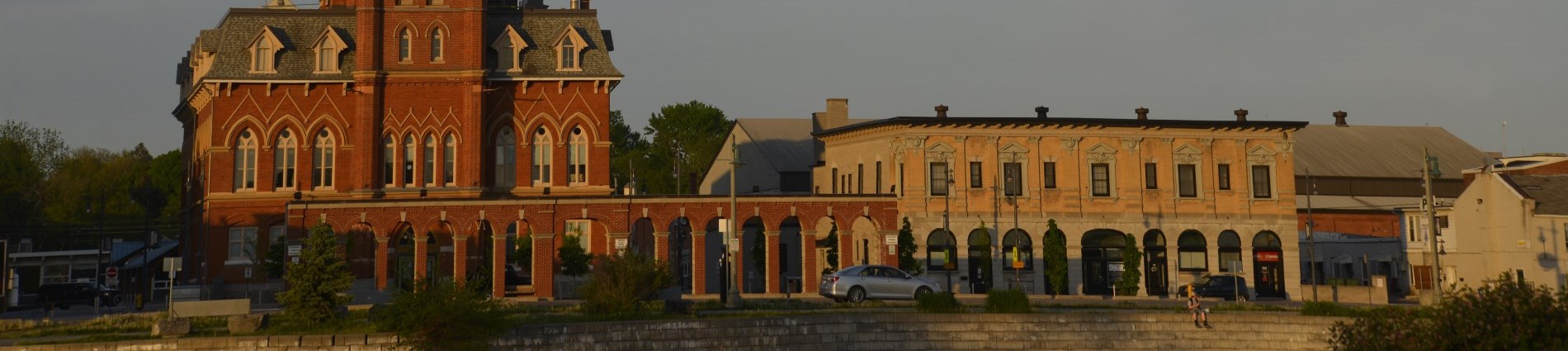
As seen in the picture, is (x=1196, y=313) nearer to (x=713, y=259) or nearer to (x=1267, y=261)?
(x=1267, y=261)

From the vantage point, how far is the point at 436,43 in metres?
64.2

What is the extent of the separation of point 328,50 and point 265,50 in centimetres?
264

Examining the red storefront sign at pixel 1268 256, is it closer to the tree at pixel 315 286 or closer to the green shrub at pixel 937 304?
the green shrub at pixel 937 304

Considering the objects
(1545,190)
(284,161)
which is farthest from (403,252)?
(1545,190)

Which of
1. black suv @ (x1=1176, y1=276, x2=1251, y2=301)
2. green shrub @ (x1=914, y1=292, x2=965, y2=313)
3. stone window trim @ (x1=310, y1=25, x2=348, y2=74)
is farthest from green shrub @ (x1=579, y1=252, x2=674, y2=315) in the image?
stone window trim @ (x1=310, y1=25, x2=348, y2=74)

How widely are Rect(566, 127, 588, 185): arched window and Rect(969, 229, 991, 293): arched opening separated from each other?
17.0 meters

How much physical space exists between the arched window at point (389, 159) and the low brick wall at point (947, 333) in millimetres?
30028

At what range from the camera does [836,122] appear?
7325 centimetres

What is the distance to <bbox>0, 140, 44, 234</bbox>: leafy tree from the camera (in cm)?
9444

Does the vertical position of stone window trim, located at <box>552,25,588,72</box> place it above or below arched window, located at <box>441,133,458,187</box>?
above

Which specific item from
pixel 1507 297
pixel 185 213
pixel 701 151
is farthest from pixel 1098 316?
pixel 701 151

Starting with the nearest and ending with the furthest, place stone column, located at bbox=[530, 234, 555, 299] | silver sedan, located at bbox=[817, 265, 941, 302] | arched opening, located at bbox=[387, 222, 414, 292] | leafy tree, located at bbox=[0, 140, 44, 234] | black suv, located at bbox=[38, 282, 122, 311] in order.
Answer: silver sedan, located at bbox=[817, 265, 941, 302] → stone column, located at bbox=[530, 234, 555, 299] → arched opening, located at bbox=[387, 222, 414, 292] → black suv, located at bbox=[38, 282, 122, 311] → leafy tree, located at bbox=[0, 140, 44, 234]

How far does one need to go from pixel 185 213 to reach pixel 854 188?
32825 millimetres

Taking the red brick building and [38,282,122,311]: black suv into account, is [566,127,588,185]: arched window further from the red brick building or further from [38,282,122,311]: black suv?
[38,282,122,311]: black suv
